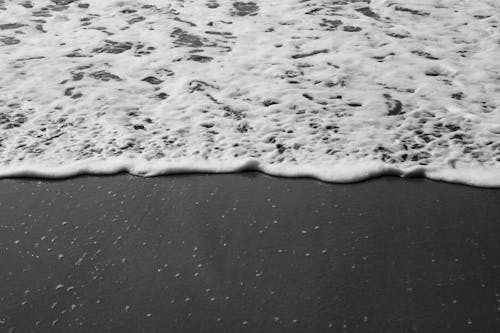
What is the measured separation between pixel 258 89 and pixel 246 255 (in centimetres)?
156

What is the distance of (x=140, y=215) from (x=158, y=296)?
547 millimetres

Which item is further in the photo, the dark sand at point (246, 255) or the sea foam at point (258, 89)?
the sea foam at point (258, 89)

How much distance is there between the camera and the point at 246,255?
2305 millimetres

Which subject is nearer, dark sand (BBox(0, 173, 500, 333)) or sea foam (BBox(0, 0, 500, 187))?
dark sand (BBox(0, 173, 500, 333))

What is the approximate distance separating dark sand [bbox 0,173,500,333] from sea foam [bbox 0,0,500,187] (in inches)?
7.2

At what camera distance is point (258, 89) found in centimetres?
362

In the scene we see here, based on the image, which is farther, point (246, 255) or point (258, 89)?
point (258, 89)

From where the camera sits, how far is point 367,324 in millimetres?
1946

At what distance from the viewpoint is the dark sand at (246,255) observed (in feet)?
6.59

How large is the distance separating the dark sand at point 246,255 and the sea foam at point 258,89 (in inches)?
7.2

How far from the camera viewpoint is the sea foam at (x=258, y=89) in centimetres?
294

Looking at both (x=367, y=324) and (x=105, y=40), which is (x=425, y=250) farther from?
(x=105, y=40)

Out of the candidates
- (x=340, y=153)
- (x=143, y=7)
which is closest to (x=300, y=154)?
(x=340, y=153)

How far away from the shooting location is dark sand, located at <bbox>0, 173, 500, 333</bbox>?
201cm
